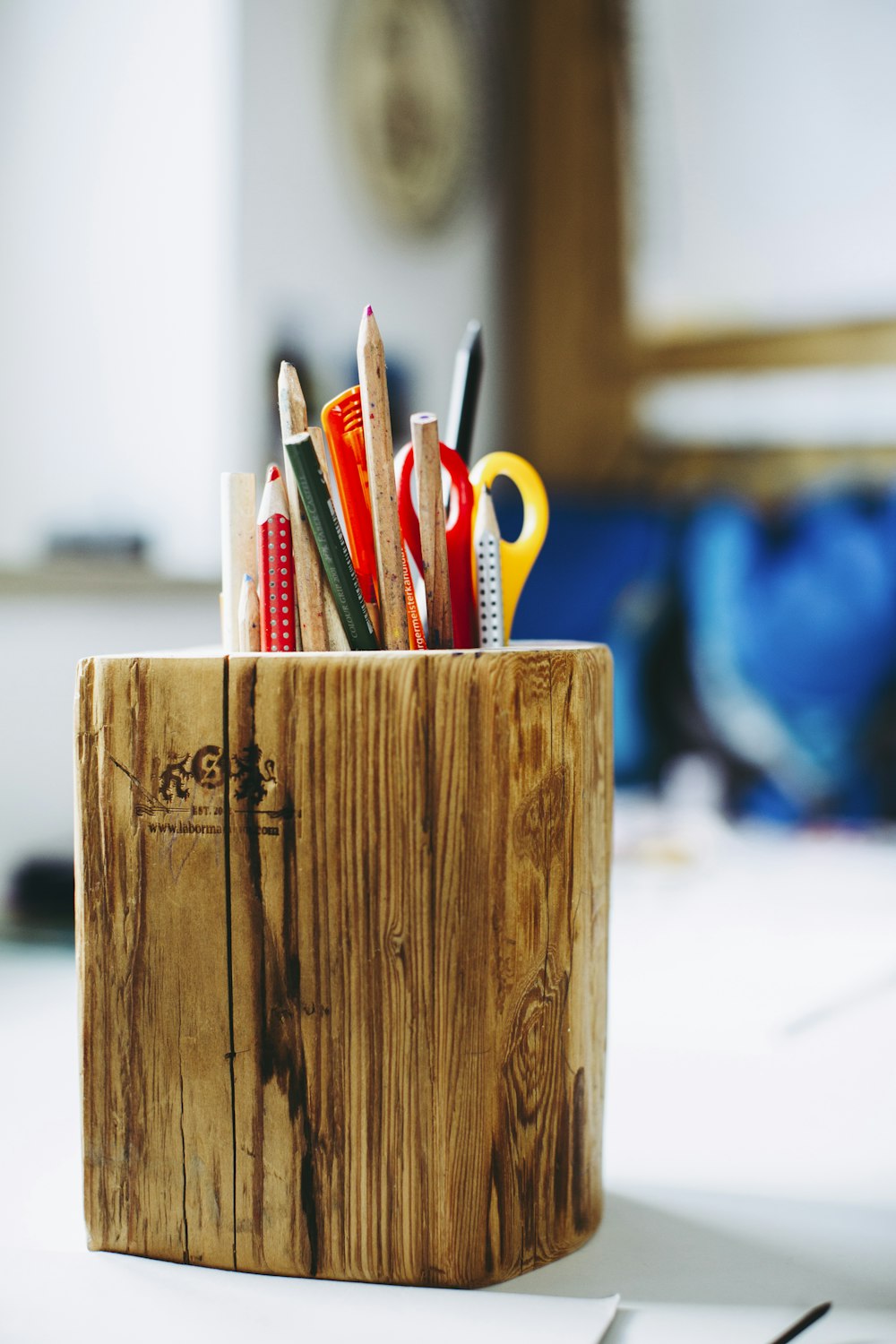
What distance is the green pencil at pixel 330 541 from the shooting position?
1.15 feet

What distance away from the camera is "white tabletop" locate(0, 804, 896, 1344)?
32 cm

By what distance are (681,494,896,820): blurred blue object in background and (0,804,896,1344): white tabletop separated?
386 millimetres

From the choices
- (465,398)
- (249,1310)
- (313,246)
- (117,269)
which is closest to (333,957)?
(249,1310)

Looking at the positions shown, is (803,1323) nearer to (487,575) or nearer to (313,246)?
(487,575)

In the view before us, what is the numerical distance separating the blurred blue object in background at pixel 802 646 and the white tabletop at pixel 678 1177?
0.39 metres

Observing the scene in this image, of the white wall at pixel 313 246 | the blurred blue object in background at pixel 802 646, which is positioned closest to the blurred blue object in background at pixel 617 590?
the blurred blue object in background at pixel 802 646

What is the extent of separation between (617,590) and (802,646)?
198 millimetres

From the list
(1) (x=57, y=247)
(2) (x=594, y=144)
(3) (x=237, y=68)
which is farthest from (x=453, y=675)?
(2) (x=594, y=144)

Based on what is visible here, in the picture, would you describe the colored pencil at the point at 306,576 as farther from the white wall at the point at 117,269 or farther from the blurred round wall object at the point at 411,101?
the blurred round wall object at the point at 411,101

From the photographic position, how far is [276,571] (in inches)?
14.5

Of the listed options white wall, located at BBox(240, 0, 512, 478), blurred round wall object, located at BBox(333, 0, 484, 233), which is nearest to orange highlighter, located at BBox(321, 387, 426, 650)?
white wall, located at BBox(240, 0, 512, 478)

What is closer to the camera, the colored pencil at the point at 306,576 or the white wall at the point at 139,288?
the colored pencil at the point at 306,576

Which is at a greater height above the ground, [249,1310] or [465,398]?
[465,398]

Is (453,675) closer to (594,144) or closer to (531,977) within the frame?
(531,977)
